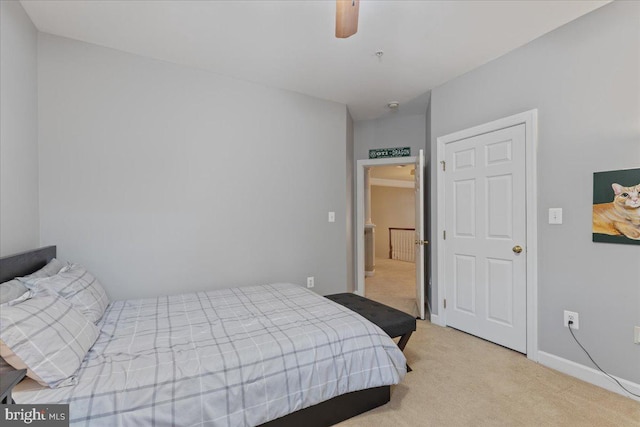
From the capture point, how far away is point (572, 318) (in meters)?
2.23

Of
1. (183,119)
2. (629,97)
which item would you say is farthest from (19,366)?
(629,97)

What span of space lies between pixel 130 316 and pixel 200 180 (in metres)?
1.37

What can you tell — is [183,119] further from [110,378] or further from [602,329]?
[602,329]

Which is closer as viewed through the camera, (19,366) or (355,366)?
(19,366)

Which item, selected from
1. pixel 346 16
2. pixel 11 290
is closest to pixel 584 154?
pixel 346 16

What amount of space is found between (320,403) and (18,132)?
104 inches

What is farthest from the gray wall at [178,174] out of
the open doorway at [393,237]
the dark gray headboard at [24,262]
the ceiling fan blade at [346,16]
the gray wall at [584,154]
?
the gray wall at [584,154]

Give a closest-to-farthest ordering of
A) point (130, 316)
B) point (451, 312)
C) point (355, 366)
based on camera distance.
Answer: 1. point (355, 366)
2. point (130, 316)
3. point (451, 312)

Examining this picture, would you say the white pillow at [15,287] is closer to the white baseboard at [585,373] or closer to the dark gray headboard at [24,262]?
the dark gray headboard at [24,262]

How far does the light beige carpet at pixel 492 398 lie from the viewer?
1754 millimetres

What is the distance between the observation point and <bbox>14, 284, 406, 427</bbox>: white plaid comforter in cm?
123

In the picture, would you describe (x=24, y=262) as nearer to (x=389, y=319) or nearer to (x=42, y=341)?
(x=42, y=341)

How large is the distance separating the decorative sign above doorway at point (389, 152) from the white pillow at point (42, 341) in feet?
12.8

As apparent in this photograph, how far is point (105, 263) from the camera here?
2504mm
